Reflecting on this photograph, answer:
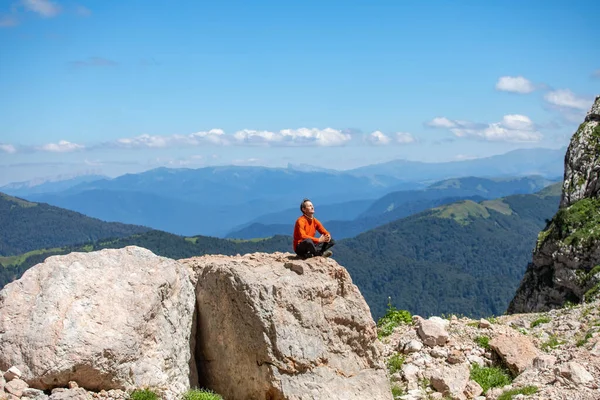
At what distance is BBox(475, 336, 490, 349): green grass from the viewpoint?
16.4 metres

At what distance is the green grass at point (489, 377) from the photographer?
14.7m

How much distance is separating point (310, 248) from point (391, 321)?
6885 mm

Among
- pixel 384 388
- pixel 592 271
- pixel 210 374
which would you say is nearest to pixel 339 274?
→ pixel 384 388

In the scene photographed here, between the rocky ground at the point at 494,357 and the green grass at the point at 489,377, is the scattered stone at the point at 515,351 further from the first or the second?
the green grass at the point at 489,377

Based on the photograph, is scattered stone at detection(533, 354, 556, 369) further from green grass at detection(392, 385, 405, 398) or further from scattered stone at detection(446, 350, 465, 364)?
green grass at detection(392, 385, 405, 398)

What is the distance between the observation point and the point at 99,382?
450 inches

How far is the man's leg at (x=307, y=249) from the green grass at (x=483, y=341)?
607 cm

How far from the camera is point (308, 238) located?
14.3 m

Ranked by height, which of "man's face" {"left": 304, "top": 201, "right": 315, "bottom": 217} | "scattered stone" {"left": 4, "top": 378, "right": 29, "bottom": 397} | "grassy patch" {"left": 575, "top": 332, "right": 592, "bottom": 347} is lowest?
"grassy patch" {"left": 575, "top": 332, "right": 592, "bottom": 347}

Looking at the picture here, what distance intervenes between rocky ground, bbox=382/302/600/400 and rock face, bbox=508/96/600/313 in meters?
18.7

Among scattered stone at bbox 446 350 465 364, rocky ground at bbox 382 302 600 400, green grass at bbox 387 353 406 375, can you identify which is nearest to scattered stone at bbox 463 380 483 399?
rocky ground at bbox 382 302 600 400

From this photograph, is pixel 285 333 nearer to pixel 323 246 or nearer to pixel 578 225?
pixel 323 246

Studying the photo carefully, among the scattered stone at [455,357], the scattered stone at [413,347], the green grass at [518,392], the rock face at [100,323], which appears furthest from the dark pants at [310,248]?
the green grass at [518,392]

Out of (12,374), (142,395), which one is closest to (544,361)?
(142,395)
